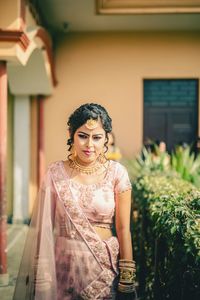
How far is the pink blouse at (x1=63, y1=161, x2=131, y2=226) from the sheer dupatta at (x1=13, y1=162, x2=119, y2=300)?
0.04 m

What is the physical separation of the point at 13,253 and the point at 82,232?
4.68 m

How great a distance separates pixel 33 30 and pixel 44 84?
2591mm

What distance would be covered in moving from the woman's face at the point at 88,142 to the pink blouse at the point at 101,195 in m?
0.15

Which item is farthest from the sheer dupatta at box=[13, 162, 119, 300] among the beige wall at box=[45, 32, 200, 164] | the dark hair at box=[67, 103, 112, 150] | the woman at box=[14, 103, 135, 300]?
the beige wall at box=[45, 32, 200, 164]

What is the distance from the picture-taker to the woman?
2.74 meters

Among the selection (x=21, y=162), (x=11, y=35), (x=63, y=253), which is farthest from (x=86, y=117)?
(x=21, y=162)

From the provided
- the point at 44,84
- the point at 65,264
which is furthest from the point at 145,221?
the point at 44,84

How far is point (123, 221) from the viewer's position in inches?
110

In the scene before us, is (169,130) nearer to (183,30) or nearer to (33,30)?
(183,30)

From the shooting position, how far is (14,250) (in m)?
7.38

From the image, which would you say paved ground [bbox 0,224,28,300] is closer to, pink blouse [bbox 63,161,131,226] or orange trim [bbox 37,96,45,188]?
orange trim [bbox 37,96,45,188]

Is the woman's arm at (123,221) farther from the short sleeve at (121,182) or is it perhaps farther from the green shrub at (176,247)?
the green shrub at (176,247)

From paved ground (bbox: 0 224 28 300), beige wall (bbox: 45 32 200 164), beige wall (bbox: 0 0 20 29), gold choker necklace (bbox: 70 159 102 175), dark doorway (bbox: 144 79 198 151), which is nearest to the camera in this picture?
gold choker necklace (bbox: 70 159 102 175)

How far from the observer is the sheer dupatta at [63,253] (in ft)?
8.97
